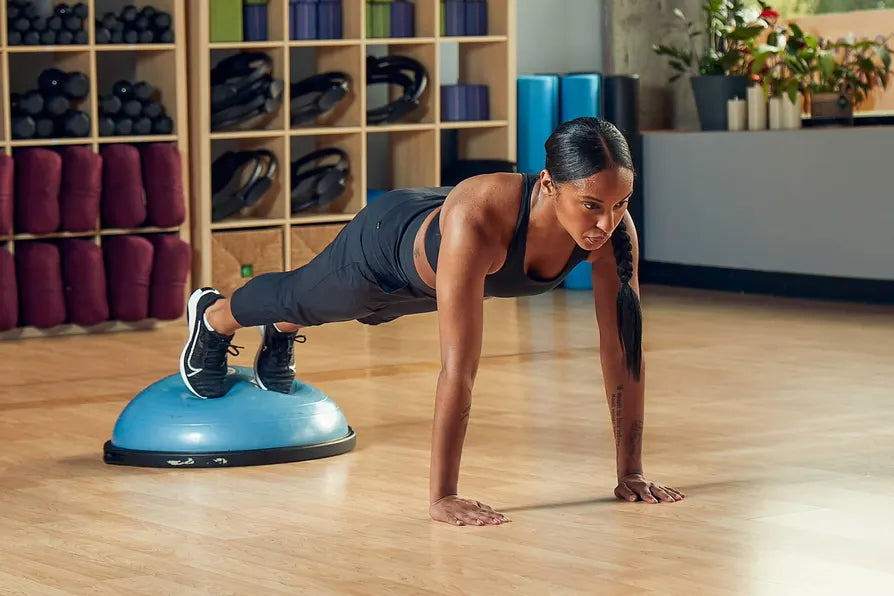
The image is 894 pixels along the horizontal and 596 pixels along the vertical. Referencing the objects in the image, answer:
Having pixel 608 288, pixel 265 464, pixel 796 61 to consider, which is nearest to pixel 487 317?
pixel 796 61

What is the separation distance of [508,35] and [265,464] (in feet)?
12.8

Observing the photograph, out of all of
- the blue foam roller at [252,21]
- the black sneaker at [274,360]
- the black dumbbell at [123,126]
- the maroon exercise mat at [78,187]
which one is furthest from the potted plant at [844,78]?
the black sneaker at [274,360]

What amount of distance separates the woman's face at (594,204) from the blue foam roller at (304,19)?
387 cm

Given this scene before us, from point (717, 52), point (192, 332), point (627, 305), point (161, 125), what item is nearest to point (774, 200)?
point (717, 52)

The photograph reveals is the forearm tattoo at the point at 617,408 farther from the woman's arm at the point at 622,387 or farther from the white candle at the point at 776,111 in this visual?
the white candle at the point at 776,111

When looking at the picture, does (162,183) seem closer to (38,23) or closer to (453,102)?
(38,23)

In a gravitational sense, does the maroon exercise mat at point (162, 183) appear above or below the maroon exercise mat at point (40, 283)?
above

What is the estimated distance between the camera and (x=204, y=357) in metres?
3.58

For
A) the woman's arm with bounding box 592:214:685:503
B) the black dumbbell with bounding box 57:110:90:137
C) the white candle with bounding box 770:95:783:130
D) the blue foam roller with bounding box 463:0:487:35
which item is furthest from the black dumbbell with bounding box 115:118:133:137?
the woman's arm with bounding box 592:214:685:503

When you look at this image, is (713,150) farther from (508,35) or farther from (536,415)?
(536,415)

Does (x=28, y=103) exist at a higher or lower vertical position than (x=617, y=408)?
higher

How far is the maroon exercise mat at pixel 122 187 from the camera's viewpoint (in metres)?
5.84

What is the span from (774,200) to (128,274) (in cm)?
282

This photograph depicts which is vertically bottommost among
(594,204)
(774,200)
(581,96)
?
(774,200)
